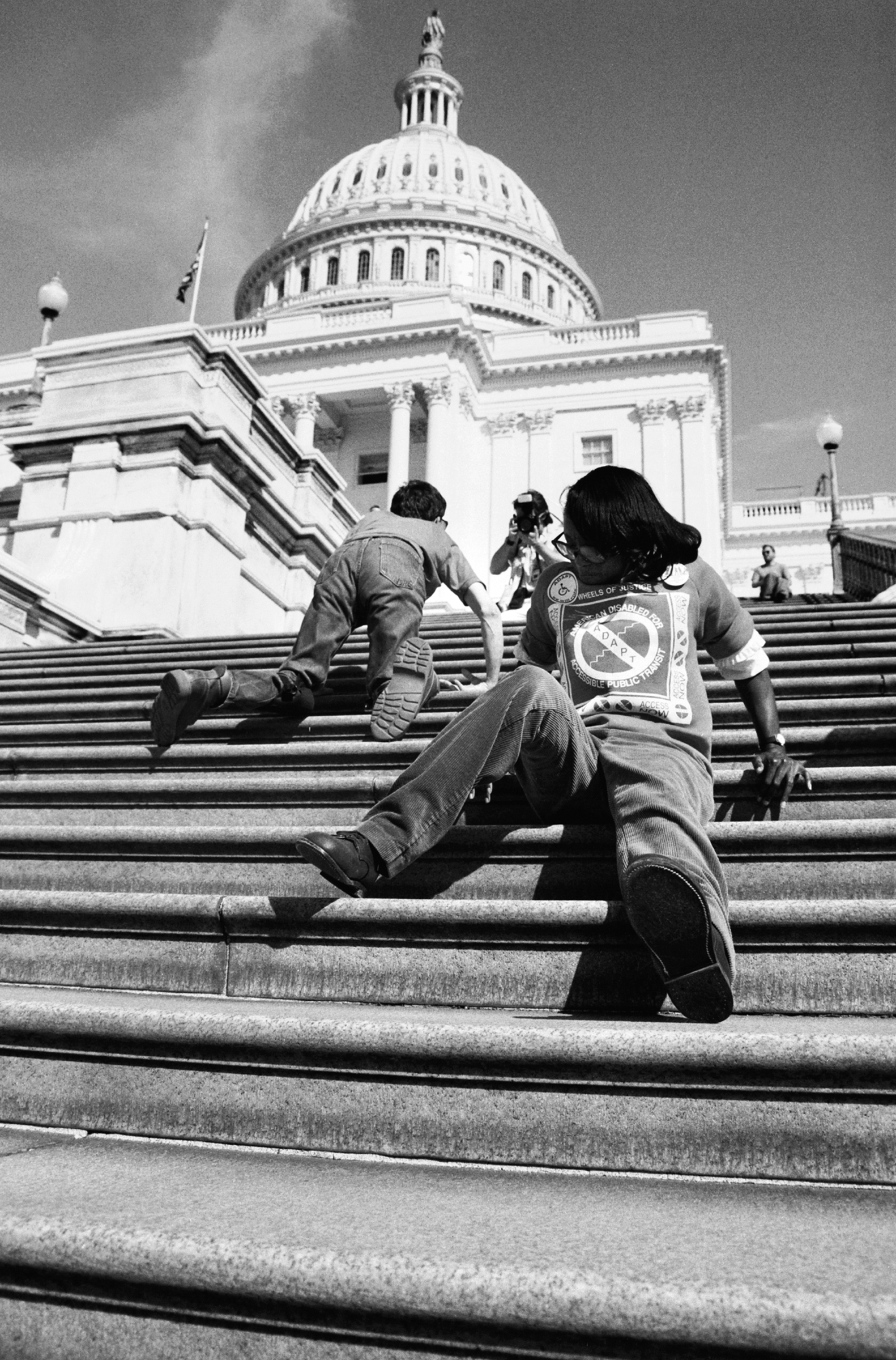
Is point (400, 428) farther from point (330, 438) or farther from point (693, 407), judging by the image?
point (693, 407)

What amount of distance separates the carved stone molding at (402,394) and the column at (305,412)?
3.37 meters

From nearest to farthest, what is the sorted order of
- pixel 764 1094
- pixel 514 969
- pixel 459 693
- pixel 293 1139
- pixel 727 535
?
pixel 764 1094 < pixel 293 1139 < pixel 514 969 < pixel 459 693 < pixel 727 535

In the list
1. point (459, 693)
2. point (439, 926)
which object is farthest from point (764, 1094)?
point (459, 693)

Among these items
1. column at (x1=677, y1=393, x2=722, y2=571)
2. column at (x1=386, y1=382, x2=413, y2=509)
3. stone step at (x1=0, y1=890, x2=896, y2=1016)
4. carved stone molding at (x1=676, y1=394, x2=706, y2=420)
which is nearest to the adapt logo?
stone step at (x1=0, y1=890, x2=896, y2=1016)

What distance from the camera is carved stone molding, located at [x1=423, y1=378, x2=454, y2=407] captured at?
4016 centimetres

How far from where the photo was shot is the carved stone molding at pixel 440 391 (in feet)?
132

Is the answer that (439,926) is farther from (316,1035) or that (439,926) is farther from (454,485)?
(454,485)

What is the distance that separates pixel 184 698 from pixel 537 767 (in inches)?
79.3

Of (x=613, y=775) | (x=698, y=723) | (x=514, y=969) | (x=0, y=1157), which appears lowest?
(x=0, y=1157)

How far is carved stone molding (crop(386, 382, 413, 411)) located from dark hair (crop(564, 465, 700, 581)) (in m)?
39.2

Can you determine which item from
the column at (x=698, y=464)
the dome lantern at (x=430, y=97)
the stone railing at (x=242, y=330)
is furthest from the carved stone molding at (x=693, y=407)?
the dome lantern at (x=430, y=97)

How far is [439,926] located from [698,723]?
3.01ft

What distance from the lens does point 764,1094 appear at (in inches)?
72.6

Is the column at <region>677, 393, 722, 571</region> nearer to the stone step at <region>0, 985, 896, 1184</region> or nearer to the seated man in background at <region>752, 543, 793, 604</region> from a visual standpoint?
the seated man in background at <region>752, 543, 793, 604</region>
